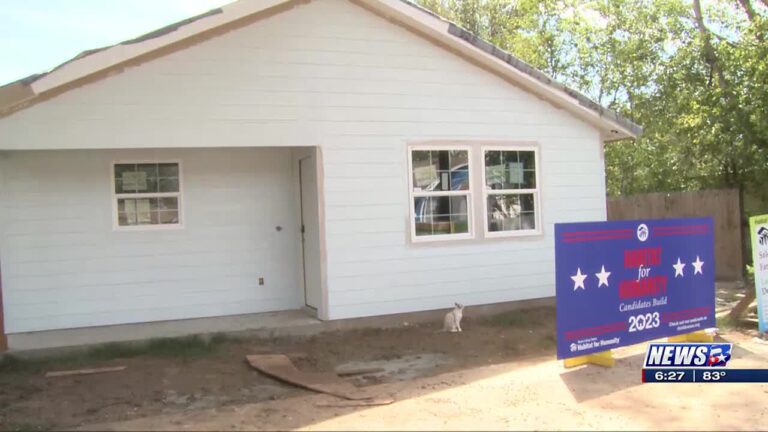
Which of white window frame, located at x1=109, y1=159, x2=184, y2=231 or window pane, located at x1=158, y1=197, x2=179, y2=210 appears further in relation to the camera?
window pane, located at x1=158, y1=197, x2=179, y2=210

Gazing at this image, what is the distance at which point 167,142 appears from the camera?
778 centimetres

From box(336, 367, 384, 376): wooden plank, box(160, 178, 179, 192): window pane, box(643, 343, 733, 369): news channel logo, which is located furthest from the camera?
box(160, 178, 179, 192): window pane

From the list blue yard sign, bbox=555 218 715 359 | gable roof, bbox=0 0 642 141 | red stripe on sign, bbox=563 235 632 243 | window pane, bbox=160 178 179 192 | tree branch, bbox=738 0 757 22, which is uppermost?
tree branch, bbox=738 0 757 22

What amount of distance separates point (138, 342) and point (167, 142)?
95.4 inches

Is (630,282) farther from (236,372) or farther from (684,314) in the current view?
(236,372)

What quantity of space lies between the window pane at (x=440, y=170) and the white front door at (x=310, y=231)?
146cm

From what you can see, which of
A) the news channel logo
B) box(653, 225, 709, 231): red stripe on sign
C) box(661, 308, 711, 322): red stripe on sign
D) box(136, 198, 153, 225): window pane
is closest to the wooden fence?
box(653, 225, 709, 231): red stripe on sign

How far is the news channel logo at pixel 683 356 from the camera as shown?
618cm

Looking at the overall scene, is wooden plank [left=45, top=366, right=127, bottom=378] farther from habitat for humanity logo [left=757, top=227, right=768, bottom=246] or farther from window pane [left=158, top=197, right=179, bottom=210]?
habitat for humanity logo [left=757, top=227, right=768, bottom=246]

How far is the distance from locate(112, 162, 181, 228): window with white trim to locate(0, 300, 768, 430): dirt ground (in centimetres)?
218

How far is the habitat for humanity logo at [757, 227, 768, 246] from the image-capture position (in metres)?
8.08

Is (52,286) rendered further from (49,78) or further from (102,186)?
(49,78)

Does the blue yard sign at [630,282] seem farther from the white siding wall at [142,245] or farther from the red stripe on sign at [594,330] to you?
the white siding wall at [142,245]

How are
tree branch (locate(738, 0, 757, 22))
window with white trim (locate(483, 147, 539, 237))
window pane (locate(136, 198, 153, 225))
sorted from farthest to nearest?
tree branch (locate(738, 0, 757, 22))
window with white trim (locate(483, 147, 539, 237))
window pane (locate(136, 198, 153, 225))
